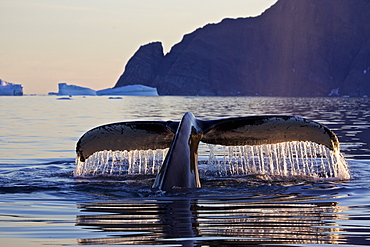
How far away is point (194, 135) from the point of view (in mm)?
7004

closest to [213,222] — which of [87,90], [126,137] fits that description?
[126,137]

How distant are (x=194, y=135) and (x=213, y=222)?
1766 mm

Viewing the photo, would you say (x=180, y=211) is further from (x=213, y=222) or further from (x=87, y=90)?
(x=87, y=90)

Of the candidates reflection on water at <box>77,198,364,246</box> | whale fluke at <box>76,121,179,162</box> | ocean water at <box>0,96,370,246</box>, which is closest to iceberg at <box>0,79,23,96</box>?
ocean water at <box>0,96,370,246</box>

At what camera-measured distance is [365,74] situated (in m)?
194

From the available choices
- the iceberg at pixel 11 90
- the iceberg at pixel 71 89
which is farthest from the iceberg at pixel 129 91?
the iceberg at pixel 11 90

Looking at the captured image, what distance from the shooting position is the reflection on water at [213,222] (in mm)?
4715

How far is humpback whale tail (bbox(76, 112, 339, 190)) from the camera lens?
22.4ft

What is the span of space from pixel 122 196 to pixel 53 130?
13182mm

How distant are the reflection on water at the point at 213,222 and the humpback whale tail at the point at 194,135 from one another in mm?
507

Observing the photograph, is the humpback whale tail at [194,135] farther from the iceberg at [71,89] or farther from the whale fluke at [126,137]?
the iceberg at [71,89]

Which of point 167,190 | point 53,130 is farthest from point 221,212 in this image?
point 53,130

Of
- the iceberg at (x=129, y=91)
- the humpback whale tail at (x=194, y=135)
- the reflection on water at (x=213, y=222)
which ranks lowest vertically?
the reflection on water at (x=213, y=222)

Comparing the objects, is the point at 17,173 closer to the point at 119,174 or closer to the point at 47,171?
the point at 47,171
